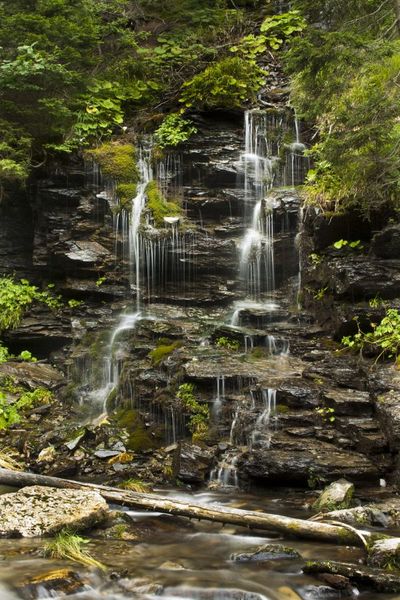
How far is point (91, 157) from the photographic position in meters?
14.9

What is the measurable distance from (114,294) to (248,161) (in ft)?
16.8

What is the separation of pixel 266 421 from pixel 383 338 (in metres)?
2.56

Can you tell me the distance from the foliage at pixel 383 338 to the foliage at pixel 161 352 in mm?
3495

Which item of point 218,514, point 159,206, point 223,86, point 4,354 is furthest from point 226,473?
point 223,86

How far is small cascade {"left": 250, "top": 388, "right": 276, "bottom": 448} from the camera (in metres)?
8.12

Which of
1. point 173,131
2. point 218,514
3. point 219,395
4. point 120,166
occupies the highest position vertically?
point 173,131

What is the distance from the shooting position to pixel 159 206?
46.6ft

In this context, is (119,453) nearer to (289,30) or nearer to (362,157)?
(362,157)

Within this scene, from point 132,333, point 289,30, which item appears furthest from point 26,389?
point 289,30

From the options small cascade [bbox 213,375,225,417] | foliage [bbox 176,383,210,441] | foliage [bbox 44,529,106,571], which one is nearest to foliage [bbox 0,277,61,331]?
foliage [bbox 176,383,210,441]

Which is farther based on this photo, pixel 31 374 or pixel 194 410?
pixel 31 374

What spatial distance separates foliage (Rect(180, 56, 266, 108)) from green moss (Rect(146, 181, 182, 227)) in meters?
3.12

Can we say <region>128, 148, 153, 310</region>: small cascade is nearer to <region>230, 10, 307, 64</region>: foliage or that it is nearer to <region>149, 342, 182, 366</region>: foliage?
<region>149, 342, 182, 366</region>: foliage

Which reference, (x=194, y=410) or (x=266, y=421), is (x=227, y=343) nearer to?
(x=194, y=410)
